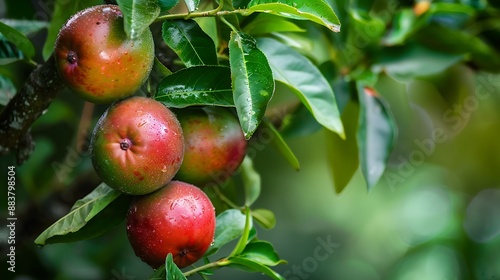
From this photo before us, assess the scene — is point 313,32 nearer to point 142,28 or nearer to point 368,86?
point 368,86

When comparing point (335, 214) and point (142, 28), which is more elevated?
point (142, 28)

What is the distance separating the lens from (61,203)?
51.2 inches

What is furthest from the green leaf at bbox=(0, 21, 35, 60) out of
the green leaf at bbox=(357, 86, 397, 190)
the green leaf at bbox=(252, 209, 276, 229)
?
the green leaf at bbox=(357, 86, 397, 190)

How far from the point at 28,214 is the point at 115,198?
627 millimetres

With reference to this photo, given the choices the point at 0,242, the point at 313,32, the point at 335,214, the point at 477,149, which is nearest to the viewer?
the point at 0,242

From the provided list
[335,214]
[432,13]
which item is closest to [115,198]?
[432,13]

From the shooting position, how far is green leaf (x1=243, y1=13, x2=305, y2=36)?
0.84m

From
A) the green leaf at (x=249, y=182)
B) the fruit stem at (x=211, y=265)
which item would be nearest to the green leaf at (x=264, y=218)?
the green leaf at (x=249, y=182)

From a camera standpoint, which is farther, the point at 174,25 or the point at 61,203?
the point at 61,203

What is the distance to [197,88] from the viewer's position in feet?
2.32

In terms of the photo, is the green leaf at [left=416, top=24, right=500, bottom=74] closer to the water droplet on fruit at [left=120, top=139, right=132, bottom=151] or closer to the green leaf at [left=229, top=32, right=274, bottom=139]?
the green leaf at [left=229, top=32, right=274, bottom=139]

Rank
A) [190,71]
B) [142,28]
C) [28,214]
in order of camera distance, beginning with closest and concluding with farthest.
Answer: [142,28], [190,71], [28,214]

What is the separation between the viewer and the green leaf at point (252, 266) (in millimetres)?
750

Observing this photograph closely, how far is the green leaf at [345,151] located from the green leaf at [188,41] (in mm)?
475
